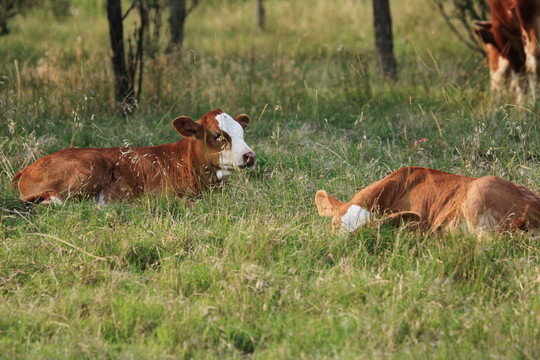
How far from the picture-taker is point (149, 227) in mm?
4281

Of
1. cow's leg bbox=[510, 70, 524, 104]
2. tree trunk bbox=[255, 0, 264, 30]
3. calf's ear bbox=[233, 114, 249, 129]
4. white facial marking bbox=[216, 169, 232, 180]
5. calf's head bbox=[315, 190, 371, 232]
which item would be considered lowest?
tree trunk bbox=[255, 0, 264, 30]

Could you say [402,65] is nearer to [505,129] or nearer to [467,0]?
[467,0]

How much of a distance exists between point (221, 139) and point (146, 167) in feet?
2.17

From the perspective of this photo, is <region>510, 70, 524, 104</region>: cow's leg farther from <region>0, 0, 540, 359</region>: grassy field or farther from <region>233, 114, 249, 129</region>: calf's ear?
<region>233, 114, 249, 129</region>: calf's ear

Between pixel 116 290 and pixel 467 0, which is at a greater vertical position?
pixel 467 0

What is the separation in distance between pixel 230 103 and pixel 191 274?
12.6 ft

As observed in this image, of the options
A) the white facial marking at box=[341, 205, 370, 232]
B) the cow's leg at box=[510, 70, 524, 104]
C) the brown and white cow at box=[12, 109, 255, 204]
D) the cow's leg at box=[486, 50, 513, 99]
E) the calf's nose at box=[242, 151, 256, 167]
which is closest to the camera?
the white facial marking at box=[341, 205, 370, 232]

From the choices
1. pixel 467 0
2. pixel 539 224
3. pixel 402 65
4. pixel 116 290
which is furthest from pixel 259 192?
pixel 467 0

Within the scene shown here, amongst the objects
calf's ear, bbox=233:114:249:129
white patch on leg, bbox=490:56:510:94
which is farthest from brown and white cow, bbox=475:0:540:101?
calf's ear, bbox=233:114:249:129

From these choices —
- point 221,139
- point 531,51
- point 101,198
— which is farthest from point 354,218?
point 531,51

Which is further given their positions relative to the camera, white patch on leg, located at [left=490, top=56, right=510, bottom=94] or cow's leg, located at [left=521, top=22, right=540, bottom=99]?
white patch on leg, located at [left=490, top=56, right=510, bottom=94]

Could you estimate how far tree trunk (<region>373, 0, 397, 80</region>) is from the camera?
8.57 metres

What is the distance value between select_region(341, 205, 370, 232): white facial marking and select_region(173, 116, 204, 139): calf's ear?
1.60 metres

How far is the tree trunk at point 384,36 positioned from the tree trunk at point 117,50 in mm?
3453
